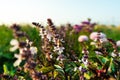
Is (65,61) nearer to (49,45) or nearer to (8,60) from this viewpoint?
(49,45)

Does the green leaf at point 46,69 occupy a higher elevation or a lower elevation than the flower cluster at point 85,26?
higher

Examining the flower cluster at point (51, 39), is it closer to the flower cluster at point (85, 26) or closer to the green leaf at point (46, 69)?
the green leaf at point (46, 69)

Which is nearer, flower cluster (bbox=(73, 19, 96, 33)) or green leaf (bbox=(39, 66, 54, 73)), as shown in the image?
green leaf (bbox=(39, 66, 54, 73))

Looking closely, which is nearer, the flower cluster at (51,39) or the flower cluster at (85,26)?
the flower cluster at (51,39)

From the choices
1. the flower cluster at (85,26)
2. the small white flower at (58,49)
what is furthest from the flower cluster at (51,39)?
the flower cluster at (85,26)

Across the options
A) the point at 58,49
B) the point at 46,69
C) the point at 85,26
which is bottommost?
the point at 85,26

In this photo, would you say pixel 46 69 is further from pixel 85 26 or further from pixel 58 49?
pixel 85 26

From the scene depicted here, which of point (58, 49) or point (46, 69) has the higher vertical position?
point (58, 49)

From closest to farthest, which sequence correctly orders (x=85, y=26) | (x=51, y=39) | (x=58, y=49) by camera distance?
1. (x=58, y=49)
2. (x=51, y=39)
3. (x=85, y=26)

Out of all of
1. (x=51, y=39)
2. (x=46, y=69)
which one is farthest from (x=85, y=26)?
(x=46, y=69)

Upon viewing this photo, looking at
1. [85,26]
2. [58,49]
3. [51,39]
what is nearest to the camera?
[58,49]

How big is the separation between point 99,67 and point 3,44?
23.5ft

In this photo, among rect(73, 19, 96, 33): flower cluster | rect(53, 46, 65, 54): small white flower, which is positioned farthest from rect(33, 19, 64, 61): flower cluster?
rect(73, 19, 96, 33): flower cluster

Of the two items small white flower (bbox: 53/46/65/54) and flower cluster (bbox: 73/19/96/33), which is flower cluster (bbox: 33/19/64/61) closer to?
small white flower (bbox: 53/46/65/54)
